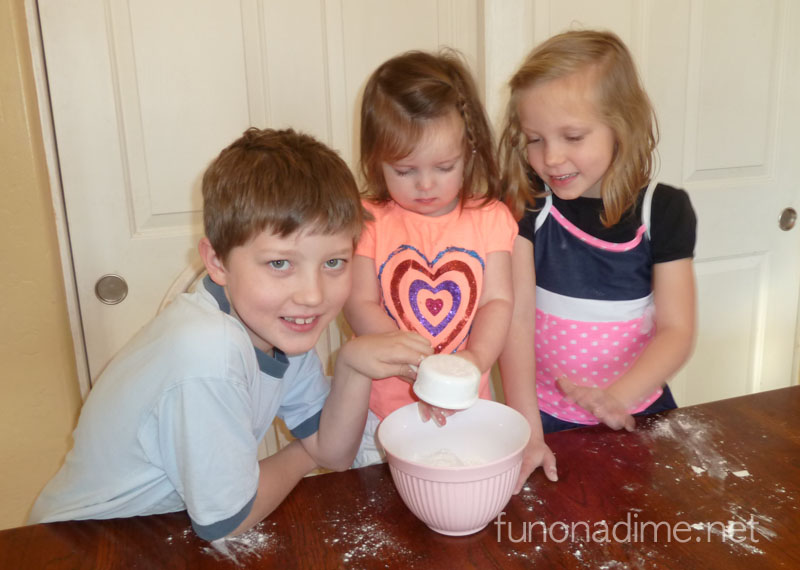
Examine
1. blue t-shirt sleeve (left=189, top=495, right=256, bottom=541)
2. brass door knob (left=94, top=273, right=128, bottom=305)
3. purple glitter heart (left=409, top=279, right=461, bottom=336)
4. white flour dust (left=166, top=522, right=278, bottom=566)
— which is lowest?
white flour dust (left=166, top=522, right=278, bottom=566)

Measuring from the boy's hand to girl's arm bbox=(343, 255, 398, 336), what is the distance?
0.66 ft

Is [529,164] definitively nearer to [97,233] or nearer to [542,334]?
[542,334]

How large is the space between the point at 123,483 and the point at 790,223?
2229 millimetres

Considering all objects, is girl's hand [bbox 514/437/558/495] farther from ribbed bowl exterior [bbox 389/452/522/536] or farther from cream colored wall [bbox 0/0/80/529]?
cream colored wall [bbox 0/0/80/529]

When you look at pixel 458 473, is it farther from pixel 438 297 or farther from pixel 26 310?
pixel 26 310

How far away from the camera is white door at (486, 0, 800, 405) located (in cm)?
191

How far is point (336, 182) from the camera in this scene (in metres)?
0.90

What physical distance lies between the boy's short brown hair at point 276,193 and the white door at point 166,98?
30.8 inches

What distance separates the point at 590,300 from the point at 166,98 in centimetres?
110

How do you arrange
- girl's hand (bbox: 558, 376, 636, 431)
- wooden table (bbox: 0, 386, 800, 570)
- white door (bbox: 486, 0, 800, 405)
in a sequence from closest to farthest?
1. wooden table (bbox: 0, 386, 800, 570)
2. girl's hand (bbox: 558, 376, 636, 431)
3. white door (bbox: 486, 0, 800, 405)

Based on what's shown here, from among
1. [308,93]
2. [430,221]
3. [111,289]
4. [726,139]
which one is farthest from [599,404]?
[726,139]

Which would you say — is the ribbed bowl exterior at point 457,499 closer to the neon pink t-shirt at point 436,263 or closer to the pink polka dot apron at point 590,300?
the neon pink t-shirt at point 436,263

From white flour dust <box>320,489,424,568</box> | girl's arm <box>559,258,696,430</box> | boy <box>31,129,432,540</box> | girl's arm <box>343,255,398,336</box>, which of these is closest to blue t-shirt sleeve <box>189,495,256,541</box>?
boy <box>31,129,432,540</box>

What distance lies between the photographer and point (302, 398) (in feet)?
3.45
